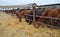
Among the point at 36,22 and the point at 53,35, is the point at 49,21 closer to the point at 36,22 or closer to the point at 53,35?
the point at 36,22

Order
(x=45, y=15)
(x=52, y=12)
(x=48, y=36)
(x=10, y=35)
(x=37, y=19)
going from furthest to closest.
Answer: (x=37, y=19), (x=45, y=15), (x=52, y=12), (x=10, y=35), (x=48, y=36)

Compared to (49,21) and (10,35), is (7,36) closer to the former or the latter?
(10,35)

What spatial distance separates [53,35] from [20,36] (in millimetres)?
1077

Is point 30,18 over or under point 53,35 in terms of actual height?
under

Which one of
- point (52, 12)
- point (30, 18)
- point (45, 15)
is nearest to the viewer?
point (52, 12)

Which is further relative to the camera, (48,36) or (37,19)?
(37,19)

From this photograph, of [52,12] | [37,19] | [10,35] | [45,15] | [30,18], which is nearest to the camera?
A: [10,35]

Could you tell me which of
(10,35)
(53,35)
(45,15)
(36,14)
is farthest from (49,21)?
(10,35)

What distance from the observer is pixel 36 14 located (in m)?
7.54

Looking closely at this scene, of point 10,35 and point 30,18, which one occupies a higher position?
point 10,35

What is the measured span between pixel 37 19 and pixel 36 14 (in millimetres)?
363

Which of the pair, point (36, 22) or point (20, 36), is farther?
point (36, 22)

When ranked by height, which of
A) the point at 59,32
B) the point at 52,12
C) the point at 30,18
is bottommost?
the point at 30,18

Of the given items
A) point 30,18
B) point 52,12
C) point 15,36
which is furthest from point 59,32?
point 30,18
